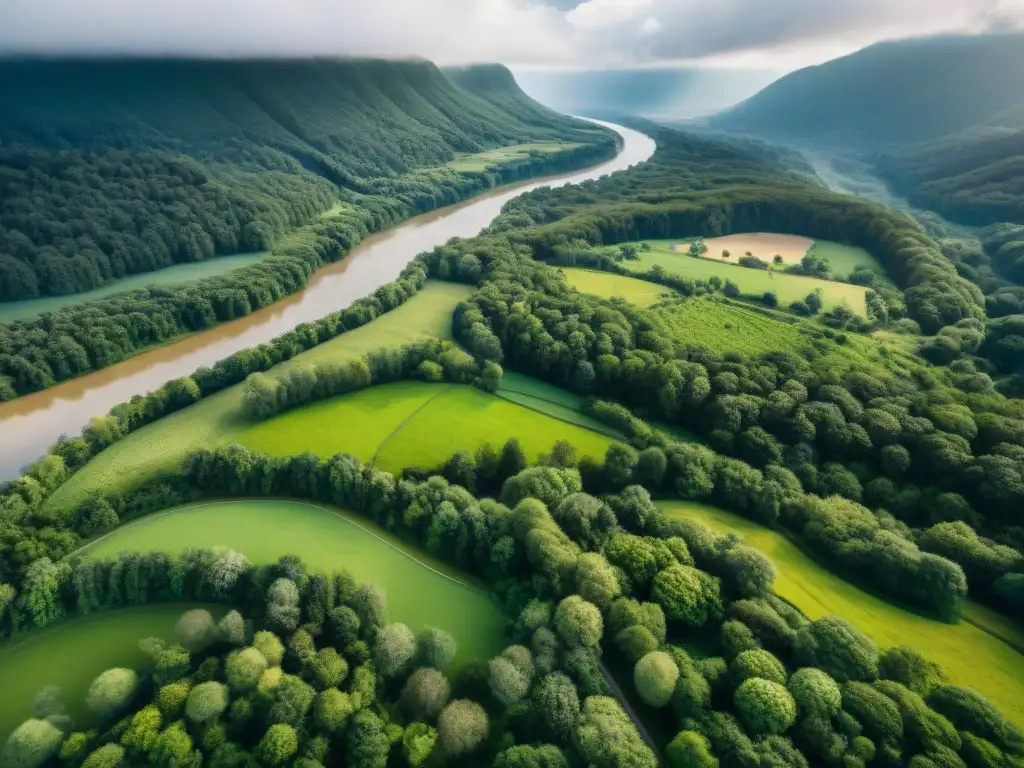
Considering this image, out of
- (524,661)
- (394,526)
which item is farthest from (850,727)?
(394,526)

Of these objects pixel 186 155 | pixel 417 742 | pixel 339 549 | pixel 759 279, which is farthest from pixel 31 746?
pixel 186 155

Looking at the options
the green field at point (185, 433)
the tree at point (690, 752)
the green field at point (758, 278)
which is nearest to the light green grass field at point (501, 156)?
the green field at point (758, 278)

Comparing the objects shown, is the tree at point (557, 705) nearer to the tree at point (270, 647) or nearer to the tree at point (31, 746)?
the tree at point (270, 647)

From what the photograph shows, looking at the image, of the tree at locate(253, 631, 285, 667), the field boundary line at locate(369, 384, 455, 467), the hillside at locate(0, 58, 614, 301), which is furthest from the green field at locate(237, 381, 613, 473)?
the hillside at locate(0, 58, 614, 301)

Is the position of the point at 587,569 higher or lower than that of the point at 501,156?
lower

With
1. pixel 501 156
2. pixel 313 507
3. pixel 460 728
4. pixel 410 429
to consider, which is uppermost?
pixel 501 156

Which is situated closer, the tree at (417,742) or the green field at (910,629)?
the tree at (417,742)

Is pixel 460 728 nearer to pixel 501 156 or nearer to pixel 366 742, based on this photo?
pixel 366 742
